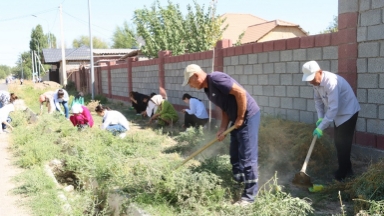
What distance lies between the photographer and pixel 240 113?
3.84 meters

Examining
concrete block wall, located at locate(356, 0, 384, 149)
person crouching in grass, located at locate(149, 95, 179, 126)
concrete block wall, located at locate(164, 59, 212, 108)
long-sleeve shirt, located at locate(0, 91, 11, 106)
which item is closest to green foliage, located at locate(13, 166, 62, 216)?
person crouching in grass, located at locate(149, 95, 179, 126)

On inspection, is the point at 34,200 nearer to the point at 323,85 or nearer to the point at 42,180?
the point at 42,180

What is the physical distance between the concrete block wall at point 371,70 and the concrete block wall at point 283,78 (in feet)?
1.75

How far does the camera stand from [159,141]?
771 cm

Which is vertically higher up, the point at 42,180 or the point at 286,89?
the point at 286,89

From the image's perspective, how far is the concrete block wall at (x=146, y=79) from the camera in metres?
13.2

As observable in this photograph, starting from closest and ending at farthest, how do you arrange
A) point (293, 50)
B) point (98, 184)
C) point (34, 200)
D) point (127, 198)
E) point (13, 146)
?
point (127, 198)
point (34, 200)
point (98, 184)
point (293, 50)
point (13, 146)

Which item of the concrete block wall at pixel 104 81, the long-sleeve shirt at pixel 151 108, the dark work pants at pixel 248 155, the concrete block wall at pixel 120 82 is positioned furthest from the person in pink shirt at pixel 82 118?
the concrete block wall at pixel 104 81

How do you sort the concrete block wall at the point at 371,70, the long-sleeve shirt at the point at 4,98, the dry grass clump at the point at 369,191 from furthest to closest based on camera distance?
the long-sleeve shirt at the point at 4,98
the concrete block wall at the point at 371,70
the dry grass clump at the point at 369,191

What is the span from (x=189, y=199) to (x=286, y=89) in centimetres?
380

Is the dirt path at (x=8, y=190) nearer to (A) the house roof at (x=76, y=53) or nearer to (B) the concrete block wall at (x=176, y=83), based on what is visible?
(B) the concrete block wall at (x=176, y=83)

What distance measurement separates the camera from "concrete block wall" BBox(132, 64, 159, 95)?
13.2m

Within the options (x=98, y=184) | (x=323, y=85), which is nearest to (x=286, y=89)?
(x=323, y=85)

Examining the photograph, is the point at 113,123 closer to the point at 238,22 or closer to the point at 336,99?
the point at 336,99
